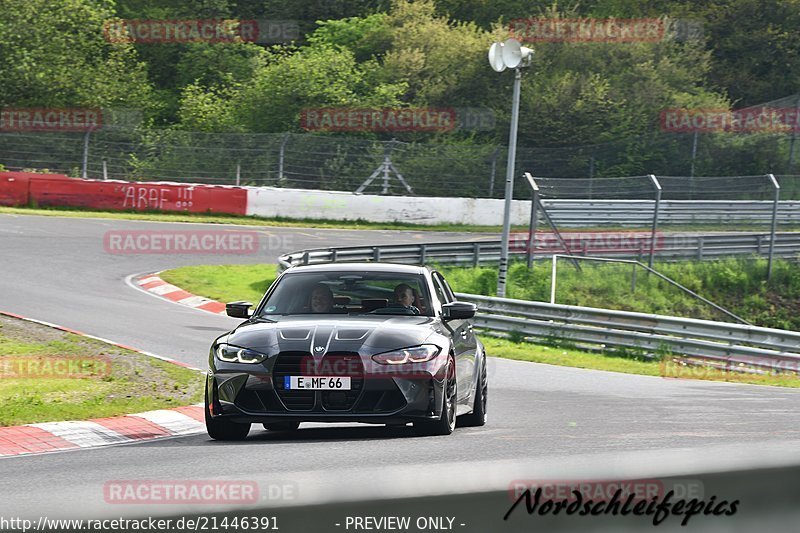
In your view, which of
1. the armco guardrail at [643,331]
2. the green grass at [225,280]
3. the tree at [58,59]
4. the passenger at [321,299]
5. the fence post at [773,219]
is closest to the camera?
the passenger at [321,299]

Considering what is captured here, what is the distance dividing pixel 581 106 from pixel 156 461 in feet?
133

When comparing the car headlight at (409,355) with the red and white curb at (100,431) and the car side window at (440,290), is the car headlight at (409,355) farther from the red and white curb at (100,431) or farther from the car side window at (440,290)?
the red and white curb at (100,431)

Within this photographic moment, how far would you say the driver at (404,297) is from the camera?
9344 millimetres

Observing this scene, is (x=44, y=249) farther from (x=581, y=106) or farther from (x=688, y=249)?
(x=581, y=106)

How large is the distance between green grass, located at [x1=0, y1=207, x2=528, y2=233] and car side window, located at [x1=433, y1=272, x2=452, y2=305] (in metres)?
23.5

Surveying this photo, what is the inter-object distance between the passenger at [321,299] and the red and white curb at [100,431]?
4.94 ft

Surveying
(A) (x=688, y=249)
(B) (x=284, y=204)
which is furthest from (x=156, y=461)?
(B) (x=284, y=204)

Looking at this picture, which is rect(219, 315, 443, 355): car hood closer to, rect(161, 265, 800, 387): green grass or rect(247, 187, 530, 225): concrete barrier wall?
rect(161, 265, 800, 387): green grass

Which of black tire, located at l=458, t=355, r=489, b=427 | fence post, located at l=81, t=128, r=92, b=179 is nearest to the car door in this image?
black tire, located at l=458, t=355, r=489, b=427

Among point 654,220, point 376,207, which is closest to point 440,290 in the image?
point 654,220

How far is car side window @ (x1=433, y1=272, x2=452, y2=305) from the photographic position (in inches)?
390

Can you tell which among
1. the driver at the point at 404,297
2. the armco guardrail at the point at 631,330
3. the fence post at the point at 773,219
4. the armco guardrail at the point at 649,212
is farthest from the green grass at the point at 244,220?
the driver at the point at 404,297

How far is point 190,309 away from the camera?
2184 centimetres

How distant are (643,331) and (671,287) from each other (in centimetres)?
708
